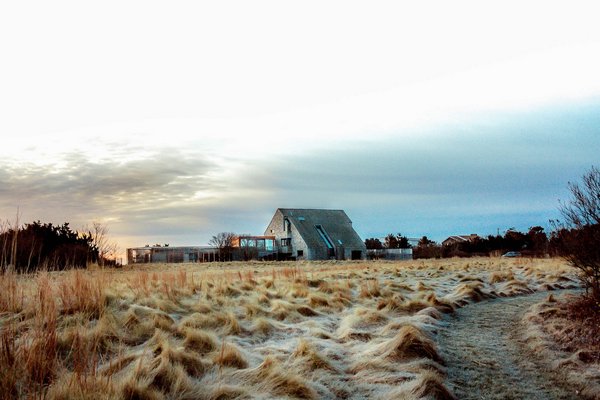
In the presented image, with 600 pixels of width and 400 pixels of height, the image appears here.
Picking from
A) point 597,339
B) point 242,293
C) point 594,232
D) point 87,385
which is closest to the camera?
point 87,385

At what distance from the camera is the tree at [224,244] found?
38000mm

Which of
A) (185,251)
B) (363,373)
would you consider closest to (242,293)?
(363,373)

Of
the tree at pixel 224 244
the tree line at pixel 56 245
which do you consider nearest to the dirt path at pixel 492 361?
the tree line at pixel 56 245

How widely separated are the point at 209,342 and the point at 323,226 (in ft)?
132

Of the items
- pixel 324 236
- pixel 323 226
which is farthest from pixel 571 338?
pixel 323 226

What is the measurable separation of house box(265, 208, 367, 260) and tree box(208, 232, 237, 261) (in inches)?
188

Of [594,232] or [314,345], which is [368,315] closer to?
[314,345]

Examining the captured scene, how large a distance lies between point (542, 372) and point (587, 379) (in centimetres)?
48

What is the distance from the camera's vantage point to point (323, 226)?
152 feet

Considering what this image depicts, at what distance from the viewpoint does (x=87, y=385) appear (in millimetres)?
4254

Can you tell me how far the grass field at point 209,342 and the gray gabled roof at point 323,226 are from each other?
109 ft

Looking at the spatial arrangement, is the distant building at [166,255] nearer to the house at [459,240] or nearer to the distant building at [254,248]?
the distant building at [254,248]

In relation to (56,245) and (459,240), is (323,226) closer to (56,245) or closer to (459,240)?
(459,240)

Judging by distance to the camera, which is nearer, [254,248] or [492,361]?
[492,361]
